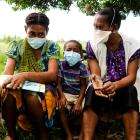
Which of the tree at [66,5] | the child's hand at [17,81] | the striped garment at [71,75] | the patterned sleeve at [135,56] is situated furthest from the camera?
the tree at [66,5]

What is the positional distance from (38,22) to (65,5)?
16.9 ft

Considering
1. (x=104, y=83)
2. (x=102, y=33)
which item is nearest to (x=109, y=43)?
(x=102, y=33)

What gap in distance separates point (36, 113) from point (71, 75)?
3.30 feet

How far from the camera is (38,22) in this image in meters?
4.84

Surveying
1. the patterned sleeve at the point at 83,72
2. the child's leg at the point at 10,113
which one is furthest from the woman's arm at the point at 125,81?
the child's leg at the point at 10,113

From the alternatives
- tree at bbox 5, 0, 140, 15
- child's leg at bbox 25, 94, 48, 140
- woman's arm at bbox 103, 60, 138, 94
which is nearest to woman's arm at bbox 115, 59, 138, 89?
woman's arm at bbox 103, 60, 138, 94

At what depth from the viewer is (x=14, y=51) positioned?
16.1 ft

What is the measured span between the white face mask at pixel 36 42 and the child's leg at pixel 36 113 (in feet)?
2.16

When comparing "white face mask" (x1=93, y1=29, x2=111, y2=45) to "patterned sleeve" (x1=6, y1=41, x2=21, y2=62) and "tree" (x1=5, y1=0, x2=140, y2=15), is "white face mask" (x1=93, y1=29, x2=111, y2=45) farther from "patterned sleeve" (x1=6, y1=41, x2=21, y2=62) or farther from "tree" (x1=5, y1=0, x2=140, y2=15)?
"tree" (x1=5, y1=0, x2=140, y2=15)

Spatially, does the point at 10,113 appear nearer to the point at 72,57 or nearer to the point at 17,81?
the point at 17,81

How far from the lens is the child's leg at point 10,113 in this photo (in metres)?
4.52

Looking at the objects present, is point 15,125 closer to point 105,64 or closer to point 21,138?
point 21,138

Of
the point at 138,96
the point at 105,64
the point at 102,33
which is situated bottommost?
the point at 138,96

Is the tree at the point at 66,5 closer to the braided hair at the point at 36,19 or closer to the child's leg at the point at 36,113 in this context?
the braided hair at the point at 36,19
